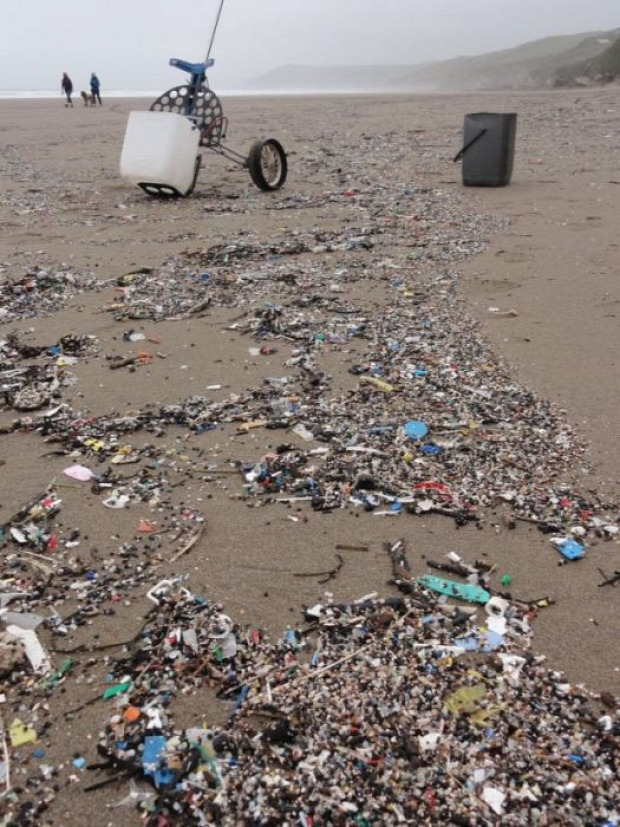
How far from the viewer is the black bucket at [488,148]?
28.4 ft

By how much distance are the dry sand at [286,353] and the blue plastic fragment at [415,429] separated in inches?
25.5

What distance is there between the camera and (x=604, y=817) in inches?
61.3

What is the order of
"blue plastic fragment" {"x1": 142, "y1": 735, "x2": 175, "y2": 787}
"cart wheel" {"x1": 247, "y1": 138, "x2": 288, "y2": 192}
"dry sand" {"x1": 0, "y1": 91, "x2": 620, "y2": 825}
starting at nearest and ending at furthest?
"blue plastic fragment" {"x1": 142, "y1": 735, "x2": 175, "y2": 787}
"dry sand" {"x1": 0, "y1": 91, "x2": 620, "y2": 825}
"cart wheel" {"x1": 247, "y1": 138, "x2": 288, "y2": 192}

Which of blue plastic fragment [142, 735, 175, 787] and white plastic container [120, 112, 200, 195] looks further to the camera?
white plastic container [120, 112, 200, 195]

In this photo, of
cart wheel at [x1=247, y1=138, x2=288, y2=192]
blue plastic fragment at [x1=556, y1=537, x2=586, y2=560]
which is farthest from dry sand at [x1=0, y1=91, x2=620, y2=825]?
cart wheel at [x1=247, y1=138, x2=288, y2=192]

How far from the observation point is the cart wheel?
851cm

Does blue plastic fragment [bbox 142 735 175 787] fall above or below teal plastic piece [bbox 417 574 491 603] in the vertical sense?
below

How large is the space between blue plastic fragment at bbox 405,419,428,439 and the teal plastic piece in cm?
97

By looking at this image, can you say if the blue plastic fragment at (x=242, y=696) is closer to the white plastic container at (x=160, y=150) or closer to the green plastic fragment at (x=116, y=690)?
the green plastic fragment at (x=116, y=690)

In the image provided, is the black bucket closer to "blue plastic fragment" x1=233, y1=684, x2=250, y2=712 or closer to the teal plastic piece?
the teal plastic piece

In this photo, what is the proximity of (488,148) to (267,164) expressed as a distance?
2.98 metres

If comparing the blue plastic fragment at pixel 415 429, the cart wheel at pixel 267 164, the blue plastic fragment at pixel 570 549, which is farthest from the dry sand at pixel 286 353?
the blue plastic fragment at pixel 415 429

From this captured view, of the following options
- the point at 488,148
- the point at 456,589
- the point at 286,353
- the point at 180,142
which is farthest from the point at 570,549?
the point at 488,148

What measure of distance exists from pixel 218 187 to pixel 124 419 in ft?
22.7
